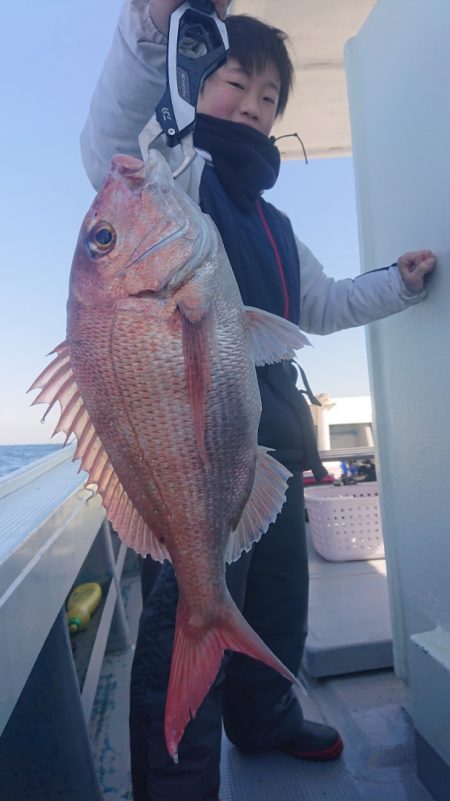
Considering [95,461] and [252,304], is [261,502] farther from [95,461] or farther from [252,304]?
[252,304]

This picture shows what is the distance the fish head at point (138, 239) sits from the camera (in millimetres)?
1047

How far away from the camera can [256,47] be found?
5.70ft

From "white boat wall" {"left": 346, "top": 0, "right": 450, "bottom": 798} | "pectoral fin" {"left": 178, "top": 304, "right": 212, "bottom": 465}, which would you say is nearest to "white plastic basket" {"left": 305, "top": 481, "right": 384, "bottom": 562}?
"white boat wall" {"left": 346, "top": 0, "right": 450, "bottom": 798}

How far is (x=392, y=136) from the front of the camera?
198 centimetres

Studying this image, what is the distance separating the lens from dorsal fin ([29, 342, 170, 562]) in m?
1.08

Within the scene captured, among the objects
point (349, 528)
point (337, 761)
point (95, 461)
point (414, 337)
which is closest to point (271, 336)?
point (95, 461)

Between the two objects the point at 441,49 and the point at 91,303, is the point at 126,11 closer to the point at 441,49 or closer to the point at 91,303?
the point at 91,303

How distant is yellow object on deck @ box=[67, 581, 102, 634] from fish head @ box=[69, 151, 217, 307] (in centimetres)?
204

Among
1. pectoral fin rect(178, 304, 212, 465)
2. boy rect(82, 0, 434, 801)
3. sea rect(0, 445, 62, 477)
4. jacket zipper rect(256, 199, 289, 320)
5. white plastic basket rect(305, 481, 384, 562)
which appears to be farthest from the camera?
white plastic basket rect(305, 481, 384, 562)

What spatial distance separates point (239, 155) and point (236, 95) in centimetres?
22

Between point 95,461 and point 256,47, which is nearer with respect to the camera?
point 95,461

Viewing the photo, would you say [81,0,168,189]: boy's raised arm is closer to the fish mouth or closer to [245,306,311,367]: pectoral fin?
the fish mouth

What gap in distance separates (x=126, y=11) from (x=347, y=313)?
3.95ft

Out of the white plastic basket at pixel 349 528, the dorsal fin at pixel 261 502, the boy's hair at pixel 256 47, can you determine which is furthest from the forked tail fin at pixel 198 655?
the white plastic basket at pixel 349 528
